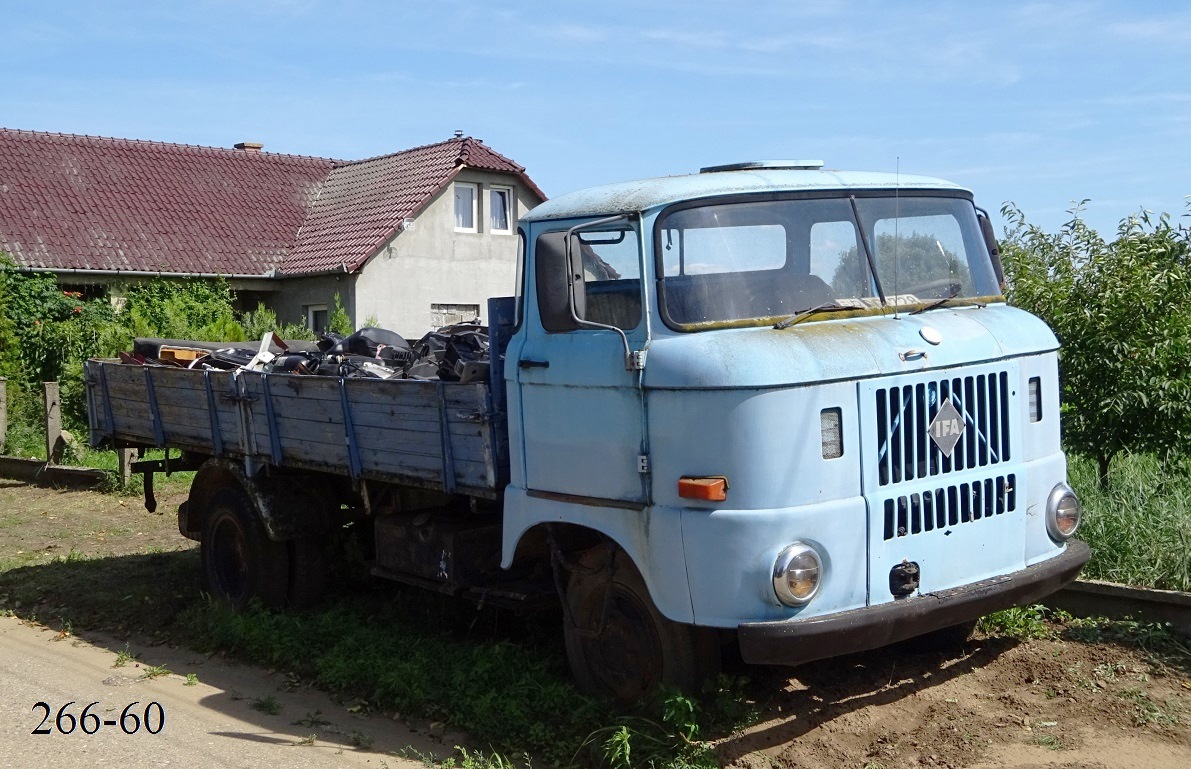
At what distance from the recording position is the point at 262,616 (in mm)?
7656

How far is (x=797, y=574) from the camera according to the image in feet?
15.7

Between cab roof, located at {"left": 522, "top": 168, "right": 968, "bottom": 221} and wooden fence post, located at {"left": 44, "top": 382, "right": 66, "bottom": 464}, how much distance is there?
11631 millimetres

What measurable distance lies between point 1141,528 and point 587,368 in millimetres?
3593

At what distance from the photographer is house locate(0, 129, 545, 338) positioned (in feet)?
74.7

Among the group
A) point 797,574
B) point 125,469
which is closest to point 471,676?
point 797,574

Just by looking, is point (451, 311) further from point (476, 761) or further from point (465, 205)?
point (476, 761)

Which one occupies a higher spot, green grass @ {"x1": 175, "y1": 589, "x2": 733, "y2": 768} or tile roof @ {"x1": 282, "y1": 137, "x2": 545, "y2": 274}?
tile roof @ {"x1": 282, "y1": 137, "x2": 545, "y2": 274}

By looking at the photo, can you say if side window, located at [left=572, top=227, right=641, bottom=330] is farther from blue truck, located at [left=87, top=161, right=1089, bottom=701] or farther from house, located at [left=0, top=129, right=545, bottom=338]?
house, located at [left=0, top=129, right=545, bottom=338]

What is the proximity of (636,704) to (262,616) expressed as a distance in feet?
10.4

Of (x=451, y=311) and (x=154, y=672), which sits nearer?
(x=154, y=672)

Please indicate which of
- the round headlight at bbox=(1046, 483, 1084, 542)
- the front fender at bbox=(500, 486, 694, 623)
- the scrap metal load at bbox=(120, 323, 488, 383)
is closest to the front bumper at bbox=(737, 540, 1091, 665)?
the round headlight at bbox=(1046, 483, 1084, 542)

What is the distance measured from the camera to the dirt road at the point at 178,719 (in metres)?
5.56

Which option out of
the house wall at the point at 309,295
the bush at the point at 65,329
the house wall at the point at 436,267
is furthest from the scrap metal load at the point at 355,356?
the house wall at the point at 436,267

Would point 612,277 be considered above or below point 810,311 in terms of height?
above
